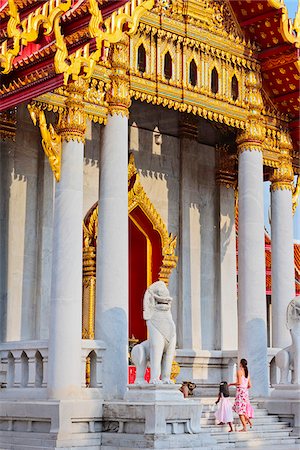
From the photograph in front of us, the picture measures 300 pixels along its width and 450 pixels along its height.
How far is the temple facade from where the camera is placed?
46.4 ft

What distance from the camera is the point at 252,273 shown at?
17.8 meters

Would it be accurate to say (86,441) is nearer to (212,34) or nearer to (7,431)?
(7,431)

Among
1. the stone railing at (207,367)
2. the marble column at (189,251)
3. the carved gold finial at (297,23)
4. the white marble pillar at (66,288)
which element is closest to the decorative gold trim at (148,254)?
the marble column at (189,251)

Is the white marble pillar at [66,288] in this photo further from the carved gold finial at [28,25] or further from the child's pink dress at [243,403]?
the child's pink dress at [243,403]

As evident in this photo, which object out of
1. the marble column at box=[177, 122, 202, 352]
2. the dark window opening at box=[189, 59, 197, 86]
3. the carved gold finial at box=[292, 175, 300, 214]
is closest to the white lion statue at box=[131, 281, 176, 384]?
the dark window opening at box=[189, 59, 197, 86]

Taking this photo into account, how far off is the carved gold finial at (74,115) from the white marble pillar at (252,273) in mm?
4363

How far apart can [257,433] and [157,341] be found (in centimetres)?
298

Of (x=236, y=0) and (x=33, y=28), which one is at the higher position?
(x=236, y=0)

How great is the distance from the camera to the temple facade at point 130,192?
14.1 meters

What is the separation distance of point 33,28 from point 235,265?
8840 millimetres

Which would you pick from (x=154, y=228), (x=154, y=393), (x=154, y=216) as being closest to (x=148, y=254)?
(x=154, y=228)

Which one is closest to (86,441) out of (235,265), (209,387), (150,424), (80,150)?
(150,424)

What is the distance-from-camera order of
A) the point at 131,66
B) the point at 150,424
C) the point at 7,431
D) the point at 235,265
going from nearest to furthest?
the point at 150,424 → the point at 7,431 → the point at 131,66 → the point at 235,265

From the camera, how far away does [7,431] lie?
14.3m
